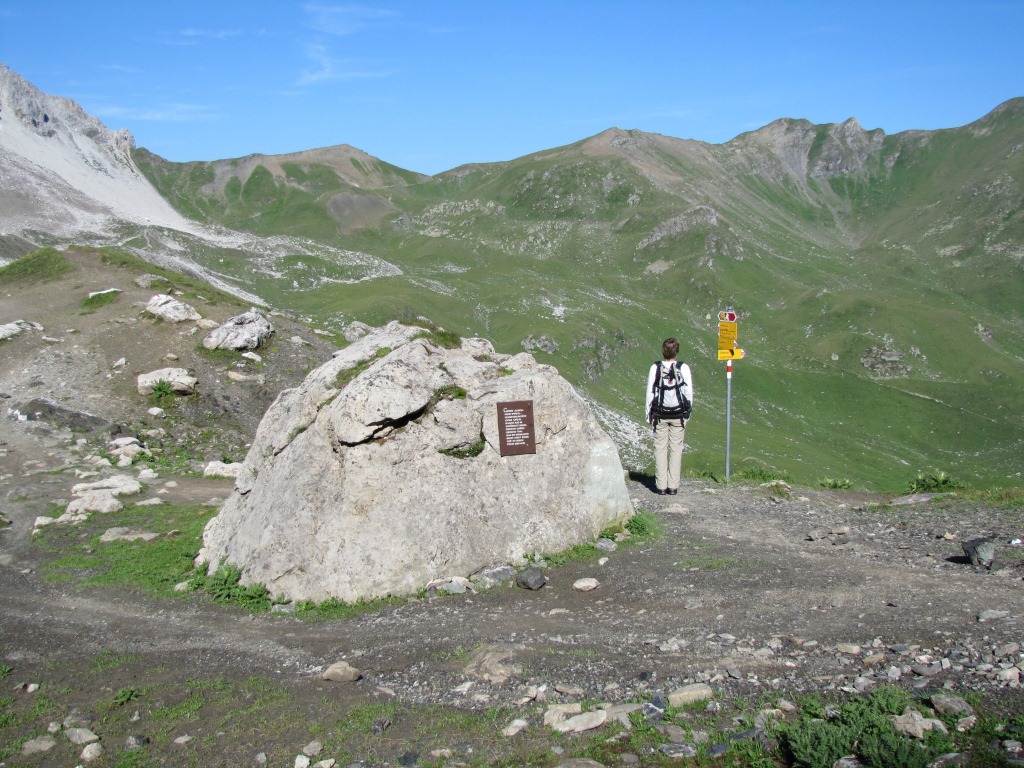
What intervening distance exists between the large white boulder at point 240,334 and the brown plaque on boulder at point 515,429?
91.2 feet

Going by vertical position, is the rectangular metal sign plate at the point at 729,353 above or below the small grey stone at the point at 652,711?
above

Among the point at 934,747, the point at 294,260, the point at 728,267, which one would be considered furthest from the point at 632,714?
the point at 728,267

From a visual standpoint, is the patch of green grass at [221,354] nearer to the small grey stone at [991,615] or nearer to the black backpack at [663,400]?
the black backpack at [663,400]

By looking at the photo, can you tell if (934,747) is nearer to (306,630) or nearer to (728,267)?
(306,630)

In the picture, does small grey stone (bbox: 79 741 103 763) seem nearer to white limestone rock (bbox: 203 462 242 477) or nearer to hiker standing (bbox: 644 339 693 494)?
hiker standing (bbox: 644 339 693 494)

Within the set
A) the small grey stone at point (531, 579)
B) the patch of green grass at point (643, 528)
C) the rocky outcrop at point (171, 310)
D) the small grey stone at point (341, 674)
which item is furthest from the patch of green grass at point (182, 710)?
the rocky outcrop at point (171, 310)

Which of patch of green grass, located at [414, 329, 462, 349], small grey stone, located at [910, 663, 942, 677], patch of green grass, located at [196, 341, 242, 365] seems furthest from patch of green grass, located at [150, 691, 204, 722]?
patch of green grass, located at [196, 341, 242, 365]

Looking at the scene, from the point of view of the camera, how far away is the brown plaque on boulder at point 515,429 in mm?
16375

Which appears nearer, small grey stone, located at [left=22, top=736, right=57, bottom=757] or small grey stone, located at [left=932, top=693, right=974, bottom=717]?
small grey stone, located at [left=932, top=693, right=974, bottom=717]

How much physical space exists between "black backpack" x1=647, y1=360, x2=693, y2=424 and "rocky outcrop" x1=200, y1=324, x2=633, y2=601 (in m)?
3.21

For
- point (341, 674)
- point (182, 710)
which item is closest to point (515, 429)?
point (341, 674)

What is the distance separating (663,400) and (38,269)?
51.0 m

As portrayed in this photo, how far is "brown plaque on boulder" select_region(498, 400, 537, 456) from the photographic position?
53.7 feet

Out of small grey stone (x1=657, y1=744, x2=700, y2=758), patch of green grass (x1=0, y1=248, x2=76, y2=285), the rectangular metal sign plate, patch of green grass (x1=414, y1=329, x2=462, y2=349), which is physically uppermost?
patch of green grass (x1=0, y1=248, x2=76, y2=285)
